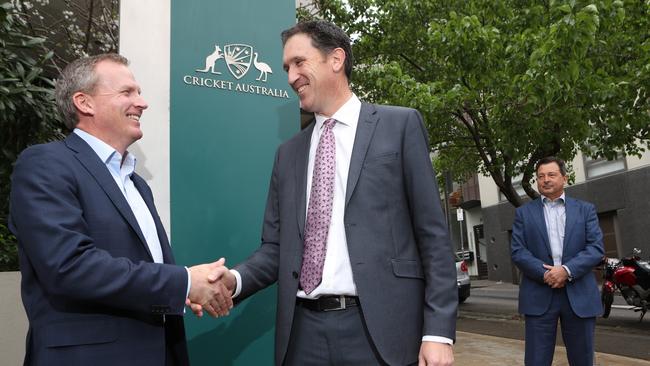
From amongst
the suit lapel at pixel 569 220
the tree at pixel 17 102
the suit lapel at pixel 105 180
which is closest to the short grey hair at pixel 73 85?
the suit lapel at pixel 105 180

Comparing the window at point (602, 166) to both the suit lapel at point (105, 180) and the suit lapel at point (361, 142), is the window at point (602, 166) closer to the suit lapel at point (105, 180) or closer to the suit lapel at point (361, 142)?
the suit lapel at point (361, 142)

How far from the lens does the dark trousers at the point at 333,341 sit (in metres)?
2.07

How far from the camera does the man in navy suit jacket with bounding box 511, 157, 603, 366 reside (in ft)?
13.9

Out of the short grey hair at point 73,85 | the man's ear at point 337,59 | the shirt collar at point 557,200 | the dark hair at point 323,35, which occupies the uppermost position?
the dark hair at point 323,35

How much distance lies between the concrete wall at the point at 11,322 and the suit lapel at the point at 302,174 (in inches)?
102

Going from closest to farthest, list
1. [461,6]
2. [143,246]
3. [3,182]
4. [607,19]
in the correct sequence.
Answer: [143,246]
[3,182]
[607,19]
[461,6]

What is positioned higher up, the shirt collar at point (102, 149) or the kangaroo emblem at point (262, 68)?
the kangaroo emblem at point (262, 68)

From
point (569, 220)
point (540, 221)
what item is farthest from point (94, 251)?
point (569, 220)

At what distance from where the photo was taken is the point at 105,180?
6.84 feet

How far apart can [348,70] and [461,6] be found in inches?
365

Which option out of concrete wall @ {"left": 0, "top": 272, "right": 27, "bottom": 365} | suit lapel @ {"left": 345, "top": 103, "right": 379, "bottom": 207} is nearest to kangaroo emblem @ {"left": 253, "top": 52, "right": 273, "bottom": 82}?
suit lapel @ {"left": 345, "top": 103, "right": 379, "bottom": 207}

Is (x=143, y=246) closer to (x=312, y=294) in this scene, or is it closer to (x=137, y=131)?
(x=137, y=131)

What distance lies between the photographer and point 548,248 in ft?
14.8

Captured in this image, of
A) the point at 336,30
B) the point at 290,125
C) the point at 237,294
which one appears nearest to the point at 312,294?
the point at 237,294
